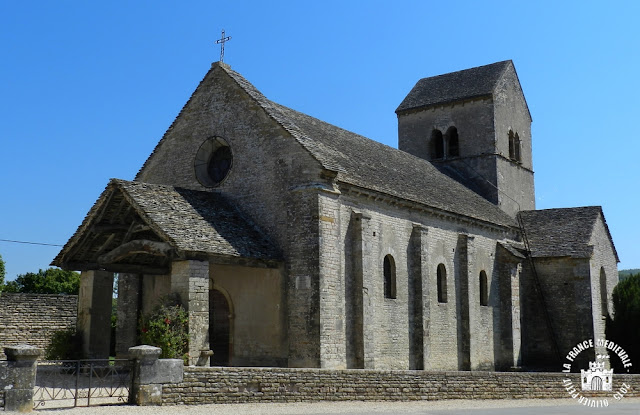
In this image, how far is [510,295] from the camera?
28.1 m

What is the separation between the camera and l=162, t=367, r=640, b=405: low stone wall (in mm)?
14166

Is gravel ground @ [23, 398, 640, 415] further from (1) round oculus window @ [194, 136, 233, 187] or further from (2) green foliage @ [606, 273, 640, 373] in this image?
(1) round oculus window @ [194, 136, 233, 187]

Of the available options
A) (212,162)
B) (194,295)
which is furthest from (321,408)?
(212,162)

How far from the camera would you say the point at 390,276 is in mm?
22312

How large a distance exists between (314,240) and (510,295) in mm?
12302

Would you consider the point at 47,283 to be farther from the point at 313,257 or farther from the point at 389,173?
the point at 313,257

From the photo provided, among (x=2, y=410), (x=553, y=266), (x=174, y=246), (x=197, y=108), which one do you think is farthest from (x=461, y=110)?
(x=2, y=410)

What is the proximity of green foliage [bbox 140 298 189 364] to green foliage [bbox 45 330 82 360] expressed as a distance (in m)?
4.00

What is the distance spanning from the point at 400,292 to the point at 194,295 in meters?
7.95

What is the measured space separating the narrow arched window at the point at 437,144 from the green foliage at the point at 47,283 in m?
32.4

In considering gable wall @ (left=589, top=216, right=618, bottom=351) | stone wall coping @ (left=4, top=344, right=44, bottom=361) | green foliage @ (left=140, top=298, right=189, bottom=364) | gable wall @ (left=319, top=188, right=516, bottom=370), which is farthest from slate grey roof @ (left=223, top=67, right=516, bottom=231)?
stone wall coping @ (left=4, top=344, right=44, bottom=361)

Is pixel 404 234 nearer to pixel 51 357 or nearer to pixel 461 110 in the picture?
pixel 51 357

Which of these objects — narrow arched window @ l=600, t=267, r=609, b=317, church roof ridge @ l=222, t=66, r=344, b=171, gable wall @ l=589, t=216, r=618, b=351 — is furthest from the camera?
narrow arched window @ l=600, t=267, r=609, b=317

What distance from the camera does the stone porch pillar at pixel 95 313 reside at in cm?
1969
